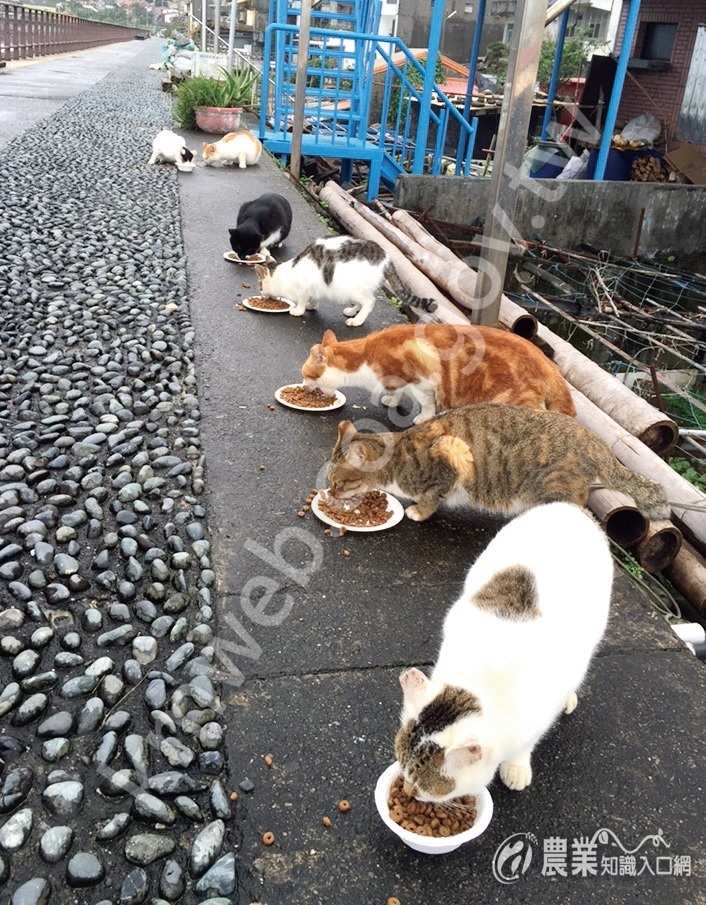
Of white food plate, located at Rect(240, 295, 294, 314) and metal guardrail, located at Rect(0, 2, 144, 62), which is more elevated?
metal guardrail, located at Rect(0, 2, 144, 62)

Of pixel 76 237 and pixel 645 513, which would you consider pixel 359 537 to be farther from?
pixel 76 237

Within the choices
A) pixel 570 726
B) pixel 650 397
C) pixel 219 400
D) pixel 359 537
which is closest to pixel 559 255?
pixel 650 397

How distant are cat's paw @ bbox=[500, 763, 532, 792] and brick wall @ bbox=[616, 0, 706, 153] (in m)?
16.8

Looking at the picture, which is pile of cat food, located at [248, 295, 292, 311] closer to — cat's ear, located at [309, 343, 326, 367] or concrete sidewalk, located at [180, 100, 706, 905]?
cat's ear, located at [309, 343, 326, 367]

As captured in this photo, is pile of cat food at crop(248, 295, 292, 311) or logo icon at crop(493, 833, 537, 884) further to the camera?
pile of cat food at crop(248, 295, 292, 311)

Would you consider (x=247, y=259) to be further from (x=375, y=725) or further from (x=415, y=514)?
(x=375, y=725)

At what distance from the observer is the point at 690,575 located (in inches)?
153

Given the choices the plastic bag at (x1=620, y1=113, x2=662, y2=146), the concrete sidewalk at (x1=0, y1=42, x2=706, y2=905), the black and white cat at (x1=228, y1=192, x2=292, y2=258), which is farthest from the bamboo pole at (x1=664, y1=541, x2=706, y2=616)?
the plastic bag at (x1=620, y1=113, x2=662, y2=146)

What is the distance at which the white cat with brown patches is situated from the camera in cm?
190

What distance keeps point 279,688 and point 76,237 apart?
19.9 feet

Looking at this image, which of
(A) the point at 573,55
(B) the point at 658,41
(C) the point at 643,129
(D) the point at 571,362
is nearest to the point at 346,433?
(D) the point at 571,362

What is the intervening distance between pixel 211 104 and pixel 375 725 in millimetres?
13765

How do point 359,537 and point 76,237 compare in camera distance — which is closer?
point 359,537

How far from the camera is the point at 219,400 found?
178 inches
